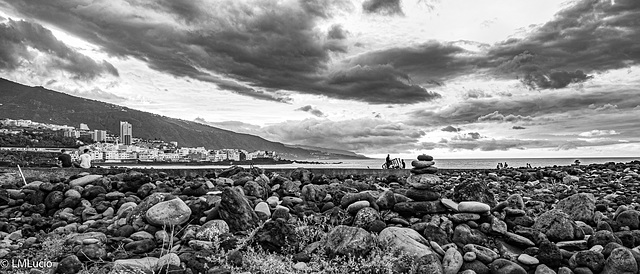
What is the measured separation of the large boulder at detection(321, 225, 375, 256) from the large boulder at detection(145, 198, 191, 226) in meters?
3.52

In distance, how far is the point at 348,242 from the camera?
27.2 feet

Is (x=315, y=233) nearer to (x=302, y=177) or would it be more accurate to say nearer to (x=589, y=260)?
(x=589, y=260)

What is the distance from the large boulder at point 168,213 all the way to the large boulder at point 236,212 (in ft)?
2.96

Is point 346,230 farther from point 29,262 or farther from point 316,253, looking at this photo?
point 29,262

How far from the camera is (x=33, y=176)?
18281mm

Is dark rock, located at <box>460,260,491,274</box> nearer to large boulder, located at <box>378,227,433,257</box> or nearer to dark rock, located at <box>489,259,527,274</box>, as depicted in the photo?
dark rock, located at <box>489,259,527,274</box>

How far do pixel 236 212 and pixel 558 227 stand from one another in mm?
7047

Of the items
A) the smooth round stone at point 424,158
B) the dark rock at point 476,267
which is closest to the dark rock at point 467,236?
the dark rock at point 476,267

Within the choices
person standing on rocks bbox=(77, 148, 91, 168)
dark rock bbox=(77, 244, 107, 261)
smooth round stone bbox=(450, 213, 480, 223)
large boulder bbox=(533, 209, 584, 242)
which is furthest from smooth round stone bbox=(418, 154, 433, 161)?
Result: person standing on rocks bbox=(77, 148, 91, 168)

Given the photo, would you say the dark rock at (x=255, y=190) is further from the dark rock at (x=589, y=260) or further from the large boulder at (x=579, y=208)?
the large boulder at (x=579, y=208)

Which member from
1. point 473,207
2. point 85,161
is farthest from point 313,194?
point 85,161

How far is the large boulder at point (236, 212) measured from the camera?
953 centimetres

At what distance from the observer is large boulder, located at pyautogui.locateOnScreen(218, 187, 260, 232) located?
31.3 ft

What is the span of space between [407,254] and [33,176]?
17225 millimetres
